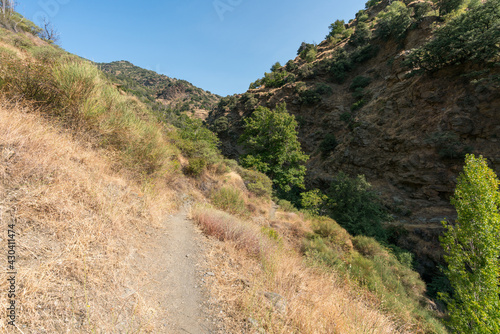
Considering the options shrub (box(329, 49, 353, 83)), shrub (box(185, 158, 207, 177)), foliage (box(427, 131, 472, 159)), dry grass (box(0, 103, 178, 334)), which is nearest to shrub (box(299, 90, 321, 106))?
shrub (box(329, 49, 353, 83))

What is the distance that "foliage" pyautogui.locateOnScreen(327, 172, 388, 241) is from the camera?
36.8 ft

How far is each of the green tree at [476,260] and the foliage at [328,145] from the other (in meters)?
14.7

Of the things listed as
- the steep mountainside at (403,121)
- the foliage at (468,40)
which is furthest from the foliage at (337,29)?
the foliage at (468,40)

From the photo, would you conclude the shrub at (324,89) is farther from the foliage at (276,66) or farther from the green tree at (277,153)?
the foliage at (276,66)

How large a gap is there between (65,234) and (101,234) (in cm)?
38

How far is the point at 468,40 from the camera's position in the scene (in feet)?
42.9

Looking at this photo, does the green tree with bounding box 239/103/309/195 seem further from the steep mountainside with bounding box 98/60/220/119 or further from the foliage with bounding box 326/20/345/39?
the steep mountainside with bounding box 98/60/220/119

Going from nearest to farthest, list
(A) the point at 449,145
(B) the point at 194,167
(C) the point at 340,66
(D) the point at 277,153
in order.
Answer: (B) the point at 194,167 < (A) the point at 449,145 < (D) the point at 277,153 < (C) the point at 340,66

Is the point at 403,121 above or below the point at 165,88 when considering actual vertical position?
below

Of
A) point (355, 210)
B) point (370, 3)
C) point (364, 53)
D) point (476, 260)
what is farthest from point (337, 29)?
point (476, 260)

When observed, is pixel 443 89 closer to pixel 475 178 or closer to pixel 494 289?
pixel 475 178

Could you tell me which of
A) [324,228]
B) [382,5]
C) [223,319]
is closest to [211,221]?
[223,319]

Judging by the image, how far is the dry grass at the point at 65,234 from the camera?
60.5 inches

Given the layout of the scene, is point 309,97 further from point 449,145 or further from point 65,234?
point 65,234
